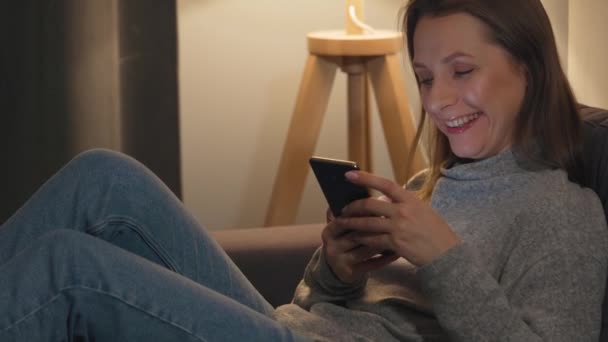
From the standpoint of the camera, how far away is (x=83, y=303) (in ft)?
4.07

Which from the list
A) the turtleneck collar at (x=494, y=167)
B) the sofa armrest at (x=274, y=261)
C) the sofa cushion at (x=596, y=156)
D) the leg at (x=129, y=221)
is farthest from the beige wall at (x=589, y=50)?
the leg at (x=129, y=221)

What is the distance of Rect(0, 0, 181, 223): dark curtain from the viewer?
2344 millimetres

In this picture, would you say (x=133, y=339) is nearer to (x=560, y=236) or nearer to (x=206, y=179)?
(x=560, y=236)

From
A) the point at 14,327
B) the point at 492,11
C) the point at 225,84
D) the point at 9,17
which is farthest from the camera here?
the point at 225,84

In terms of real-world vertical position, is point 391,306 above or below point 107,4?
below

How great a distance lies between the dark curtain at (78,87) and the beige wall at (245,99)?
1.63ft

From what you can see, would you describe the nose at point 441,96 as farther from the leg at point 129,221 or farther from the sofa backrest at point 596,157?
the leg at point 129,221

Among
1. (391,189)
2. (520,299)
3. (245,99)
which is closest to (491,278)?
(520,299)

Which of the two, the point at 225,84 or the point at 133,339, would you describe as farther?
the point at 225,84

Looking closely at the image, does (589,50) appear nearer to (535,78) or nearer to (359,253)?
(535,78)

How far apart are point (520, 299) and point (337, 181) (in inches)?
11.0

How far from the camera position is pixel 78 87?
2.38 meters

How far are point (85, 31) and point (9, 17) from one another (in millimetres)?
169


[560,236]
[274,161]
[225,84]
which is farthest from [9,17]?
[560,236]
